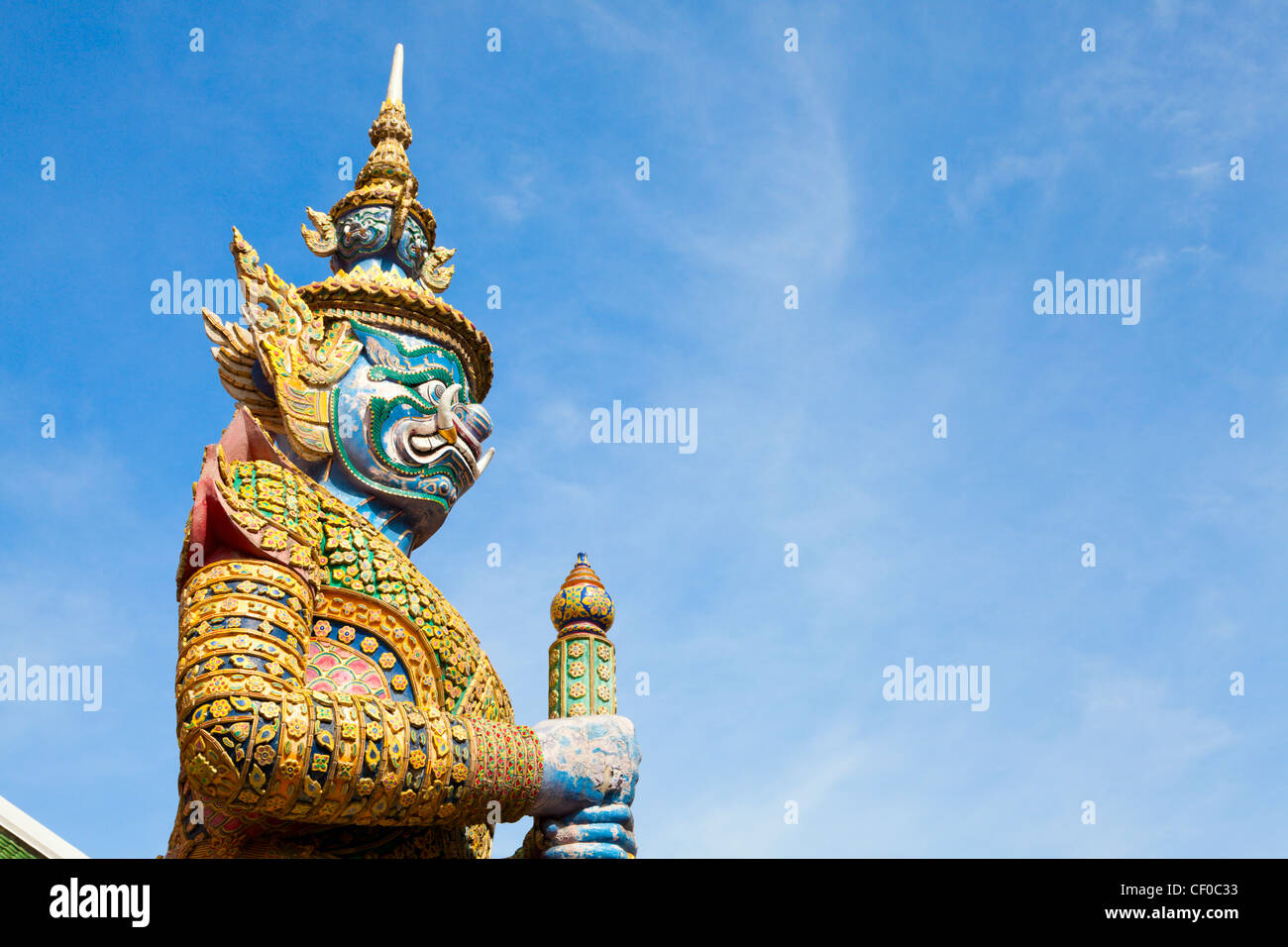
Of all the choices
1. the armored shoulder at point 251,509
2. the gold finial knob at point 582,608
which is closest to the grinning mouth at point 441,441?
the armored shoulder at point 251,509

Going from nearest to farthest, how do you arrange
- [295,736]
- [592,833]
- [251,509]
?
1. [295,736]
2. [251,509]
3. [592,833]

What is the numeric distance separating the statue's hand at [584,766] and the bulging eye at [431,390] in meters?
1.83

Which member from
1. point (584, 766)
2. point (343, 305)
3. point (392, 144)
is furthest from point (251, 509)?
point (392, 144)

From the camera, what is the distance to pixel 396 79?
26.4ft

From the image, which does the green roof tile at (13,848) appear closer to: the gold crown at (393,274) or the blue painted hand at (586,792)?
the blue painted hand at (586,792)

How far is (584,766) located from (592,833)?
299 mm

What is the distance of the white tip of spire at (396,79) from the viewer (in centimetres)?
798

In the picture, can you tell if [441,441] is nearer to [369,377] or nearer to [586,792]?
[369,377]

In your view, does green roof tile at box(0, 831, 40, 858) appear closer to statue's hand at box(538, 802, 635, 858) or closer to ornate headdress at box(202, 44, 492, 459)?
ornate headdress at box(202, 44, 492, 459)

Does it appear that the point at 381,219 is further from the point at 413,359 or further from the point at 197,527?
the point at 197,527

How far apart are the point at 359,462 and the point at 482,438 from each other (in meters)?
0.68

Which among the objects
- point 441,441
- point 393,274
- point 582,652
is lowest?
point 582,652
